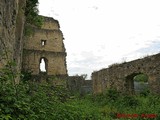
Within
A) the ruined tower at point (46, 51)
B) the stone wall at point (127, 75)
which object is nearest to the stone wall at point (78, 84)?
the ruined tower at point (46, 51)

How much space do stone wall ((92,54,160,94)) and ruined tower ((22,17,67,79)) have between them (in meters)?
4.99

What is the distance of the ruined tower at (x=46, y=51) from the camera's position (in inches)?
954

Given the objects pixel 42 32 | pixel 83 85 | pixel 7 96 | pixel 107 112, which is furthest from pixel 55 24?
pixel 7 96

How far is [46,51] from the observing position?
82.8ft

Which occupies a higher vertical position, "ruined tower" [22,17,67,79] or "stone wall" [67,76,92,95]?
"ruined tower" [22,17,67,79]

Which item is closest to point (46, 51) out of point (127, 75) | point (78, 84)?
point (78, 84)

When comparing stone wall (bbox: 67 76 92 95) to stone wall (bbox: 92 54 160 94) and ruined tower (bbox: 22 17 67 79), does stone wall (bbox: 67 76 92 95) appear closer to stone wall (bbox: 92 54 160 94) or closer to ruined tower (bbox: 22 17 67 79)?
ruined tower (bbox: 22 17 67 79)

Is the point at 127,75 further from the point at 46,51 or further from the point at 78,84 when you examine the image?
the point at 78,84

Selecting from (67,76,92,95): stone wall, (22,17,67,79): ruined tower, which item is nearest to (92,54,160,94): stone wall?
(22,17,67,79): ruined tower

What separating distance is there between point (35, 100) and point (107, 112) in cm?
679

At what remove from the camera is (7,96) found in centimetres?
357

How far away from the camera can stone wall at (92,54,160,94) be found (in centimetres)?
1350

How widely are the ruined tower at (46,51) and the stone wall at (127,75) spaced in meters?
4.99

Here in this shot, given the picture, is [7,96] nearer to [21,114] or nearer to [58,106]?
[21,114]
